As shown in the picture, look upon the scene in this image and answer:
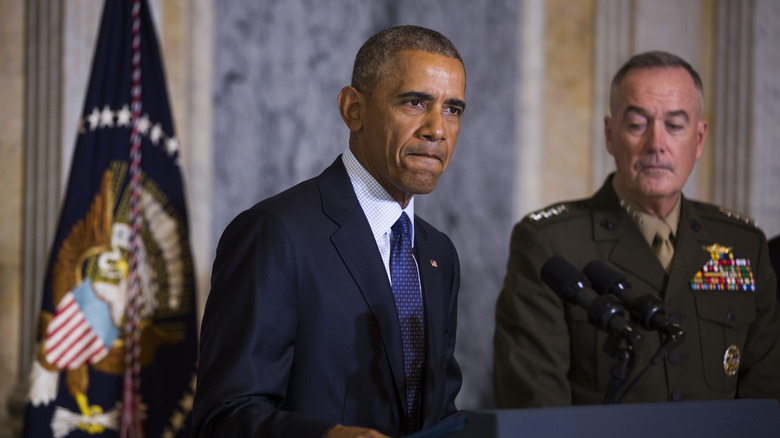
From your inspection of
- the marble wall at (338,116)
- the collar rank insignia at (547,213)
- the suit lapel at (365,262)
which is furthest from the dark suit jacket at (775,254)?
the suit lapel at (365,262)

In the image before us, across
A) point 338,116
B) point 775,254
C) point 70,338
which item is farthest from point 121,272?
point 775,254

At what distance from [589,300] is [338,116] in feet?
8.47

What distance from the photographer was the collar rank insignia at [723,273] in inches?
101

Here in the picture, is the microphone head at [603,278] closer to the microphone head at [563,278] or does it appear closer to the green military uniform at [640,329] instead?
the microphone head at [563,278]

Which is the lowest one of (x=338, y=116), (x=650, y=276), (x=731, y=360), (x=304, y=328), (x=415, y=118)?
(x=731, y=360)

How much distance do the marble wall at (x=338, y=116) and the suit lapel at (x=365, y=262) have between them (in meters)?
2.04

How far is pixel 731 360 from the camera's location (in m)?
2.53

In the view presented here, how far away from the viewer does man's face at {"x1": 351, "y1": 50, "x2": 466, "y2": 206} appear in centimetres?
174

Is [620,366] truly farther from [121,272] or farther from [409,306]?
[121,272]

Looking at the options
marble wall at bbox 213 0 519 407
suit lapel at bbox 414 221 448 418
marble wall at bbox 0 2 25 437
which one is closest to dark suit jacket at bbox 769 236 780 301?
marble wall at bbox 213 0 519 407

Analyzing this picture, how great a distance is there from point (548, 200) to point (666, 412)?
3.21 m

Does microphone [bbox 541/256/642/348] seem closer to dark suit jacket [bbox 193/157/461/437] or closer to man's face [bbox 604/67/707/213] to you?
dark suit jacket [bbox 193/157/461/437]

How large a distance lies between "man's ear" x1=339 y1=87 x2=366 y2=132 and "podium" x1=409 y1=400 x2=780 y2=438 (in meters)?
0.82

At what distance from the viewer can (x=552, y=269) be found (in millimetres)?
1784
